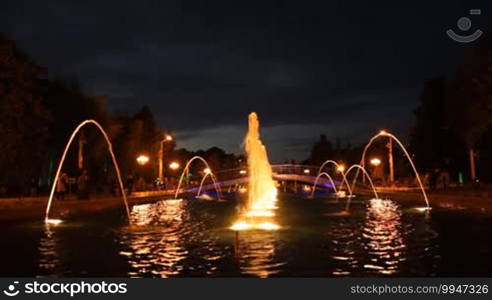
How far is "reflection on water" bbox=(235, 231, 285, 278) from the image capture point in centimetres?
1220

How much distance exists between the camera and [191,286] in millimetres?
10406

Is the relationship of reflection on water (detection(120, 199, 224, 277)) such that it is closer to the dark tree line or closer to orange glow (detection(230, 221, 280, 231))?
orange glow (detection(230, 221, 280, 231))

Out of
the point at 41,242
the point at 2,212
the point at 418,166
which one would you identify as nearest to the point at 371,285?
the point at 41,242

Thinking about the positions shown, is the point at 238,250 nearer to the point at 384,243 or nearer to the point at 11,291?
the point at 384,243

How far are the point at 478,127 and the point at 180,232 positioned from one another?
29135 mm

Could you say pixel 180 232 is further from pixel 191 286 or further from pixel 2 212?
pixel 2 212

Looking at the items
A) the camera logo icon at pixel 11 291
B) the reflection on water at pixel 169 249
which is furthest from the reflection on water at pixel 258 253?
the camera logo icon at pixel 11 291

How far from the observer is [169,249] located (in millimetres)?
15828

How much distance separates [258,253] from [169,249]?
9.31 feet

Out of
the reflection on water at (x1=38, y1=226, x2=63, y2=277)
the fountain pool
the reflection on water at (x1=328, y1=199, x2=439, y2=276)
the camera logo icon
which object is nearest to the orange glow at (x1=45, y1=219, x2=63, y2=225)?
the fountain pool

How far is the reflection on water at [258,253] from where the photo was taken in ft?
40.0

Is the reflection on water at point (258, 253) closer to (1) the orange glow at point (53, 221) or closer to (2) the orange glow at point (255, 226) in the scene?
(2) the orange glow at point (255, 226)

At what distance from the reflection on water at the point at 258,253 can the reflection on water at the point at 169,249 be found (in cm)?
70

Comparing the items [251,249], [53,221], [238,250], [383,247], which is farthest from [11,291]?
[53,221]
